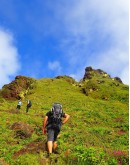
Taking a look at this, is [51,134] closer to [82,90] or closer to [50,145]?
[50,145]

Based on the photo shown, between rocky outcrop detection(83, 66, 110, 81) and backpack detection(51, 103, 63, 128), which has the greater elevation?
rocky outcrop detection(83, 66, 110, 81)

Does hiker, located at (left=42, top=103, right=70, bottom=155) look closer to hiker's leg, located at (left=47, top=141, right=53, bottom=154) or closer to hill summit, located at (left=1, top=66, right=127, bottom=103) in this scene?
hiker's leg, located at (left=47, top=141, right=53, bottom=154)

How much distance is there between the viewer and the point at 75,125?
35.2 metres

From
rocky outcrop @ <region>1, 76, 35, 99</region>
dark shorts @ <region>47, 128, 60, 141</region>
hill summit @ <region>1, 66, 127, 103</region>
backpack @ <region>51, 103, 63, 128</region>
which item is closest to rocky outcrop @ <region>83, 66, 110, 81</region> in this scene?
hill summit @ <region>1, 66, 127, 103</region>

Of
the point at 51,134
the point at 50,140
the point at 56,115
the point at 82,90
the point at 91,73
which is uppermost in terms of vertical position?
the point at 91,73

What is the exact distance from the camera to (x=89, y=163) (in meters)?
13.2

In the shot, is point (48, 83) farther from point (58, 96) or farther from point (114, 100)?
point (114, 100)

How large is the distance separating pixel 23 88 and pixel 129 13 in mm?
65900

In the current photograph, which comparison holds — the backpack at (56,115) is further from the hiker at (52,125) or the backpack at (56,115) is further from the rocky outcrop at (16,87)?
the rocky outcrop at (16,87)

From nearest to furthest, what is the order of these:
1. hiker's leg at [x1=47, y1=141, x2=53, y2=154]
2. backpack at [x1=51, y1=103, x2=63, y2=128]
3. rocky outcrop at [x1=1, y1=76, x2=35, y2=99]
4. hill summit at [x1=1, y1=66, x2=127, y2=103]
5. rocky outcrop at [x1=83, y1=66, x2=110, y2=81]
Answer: hiker's leg at [x1=47, y1=141, x2=53, y2=154] < backpack at [x1=51, y1=103, x2=63, y2=128] < rocky outcrop at [x1=1, y1=76, x2=35, y2=99] < hill summit at [x1=1, y1=66, x2=127, y2=103] < rocky outcrop at [x1=83, y1=66, x2=110, y2=81]

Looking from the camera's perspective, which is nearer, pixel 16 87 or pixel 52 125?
pixel 52 125

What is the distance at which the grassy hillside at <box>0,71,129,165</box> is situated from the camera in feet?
46.1

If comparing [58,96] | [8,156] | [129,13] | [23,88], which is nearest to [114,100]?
[58,96]

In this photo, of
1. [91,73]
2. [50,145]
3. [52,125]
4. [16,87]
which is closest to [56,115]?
[52,125]
